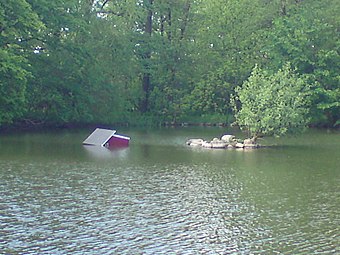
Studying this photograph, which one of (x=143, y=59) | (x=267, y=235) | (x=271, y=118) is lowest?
(x=267, y=235)

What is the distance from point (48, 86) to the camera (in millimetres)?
37031

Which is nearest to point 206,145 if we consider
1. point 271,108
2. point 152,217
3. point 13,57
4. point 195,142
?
point 195,142

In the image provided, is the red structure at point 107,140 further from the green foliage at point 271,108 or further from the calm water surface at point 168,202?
the green foliage at point 271,108

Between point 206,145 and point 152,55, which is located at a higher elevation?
point 152,55

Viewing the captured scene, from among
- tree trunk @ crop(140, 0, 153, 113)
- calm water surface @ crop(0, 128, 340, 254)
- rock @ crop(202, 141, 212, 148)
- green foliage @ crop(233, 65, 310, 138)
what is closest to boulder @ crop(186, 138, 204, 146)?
rock @ crop(202, 141, 212, 148)

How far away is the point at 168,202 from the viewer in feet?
44.9

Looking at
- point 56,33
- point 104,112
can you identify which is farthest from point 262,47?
point 56,33

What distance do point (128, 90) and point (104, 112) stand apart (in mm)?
4486

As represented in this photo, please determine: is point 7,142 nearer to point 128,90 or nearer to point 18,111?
point 18,111

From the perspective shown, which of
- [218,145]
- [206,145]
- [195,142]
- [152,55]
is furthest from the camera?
[152,55]

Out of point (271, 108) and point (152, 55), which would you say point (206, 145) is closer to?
point (271, 108)

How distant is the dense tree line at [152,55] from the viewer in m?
34.3

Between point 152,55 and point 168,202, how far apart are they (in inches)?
1289

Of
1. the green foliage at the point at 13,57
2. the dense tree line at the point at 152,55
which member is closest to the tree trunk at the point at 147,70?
the dense tree line at the point at 152,55
